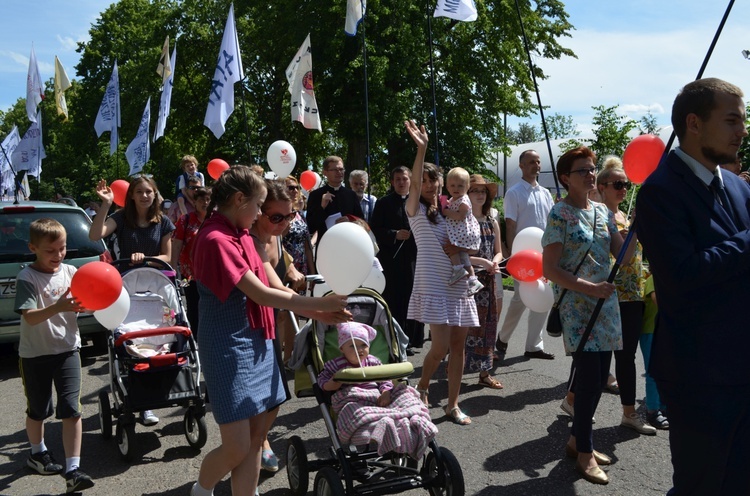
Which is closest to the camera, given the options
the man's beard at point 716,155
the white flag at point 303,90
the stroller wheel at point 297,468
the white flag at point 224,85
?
the man's beard at point 716,155

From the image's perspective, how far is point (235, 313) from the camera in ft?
11.1

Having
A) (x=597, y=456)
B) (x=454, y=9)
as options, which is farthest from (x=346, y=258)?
(x=454, y=9)

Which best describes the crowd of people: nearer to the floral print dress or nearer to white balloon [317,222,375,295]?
the floral print dress

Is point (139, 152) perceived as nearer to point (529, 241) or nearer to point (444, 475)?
point (529, 241)

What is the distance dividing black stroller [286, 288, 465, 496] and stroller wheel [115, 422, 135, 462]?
129cm

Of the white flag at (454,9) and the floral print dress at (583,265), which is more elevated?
the white flag at (454,9)

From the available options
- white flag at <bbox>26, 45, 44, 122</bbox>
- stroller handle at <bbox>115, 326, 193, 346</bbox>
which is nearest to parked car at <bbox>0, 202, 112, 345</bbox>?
stroller handle at <bbox>115, 326, 193, 346</bbox>

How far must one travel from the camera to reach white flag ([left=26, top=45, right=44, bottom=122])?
17.8m

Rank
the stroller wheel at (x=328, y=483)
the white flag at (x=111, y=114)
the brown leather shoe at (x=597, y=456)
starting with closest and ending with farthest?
the stroller wheel at (x=328, y=483), the brown leather shoe at (x=597, y=456), the white flag at (x=111, y=114)

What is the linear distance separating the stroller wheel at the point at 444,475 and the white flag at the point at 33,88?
1703 cm

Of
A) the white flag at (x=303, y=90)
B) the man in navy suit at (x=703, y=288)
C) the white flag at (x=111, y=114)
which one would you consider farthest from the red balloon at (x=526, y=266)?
the white flag at (x=111, y=114)

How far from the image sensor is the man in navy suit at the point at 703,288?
2.54 m

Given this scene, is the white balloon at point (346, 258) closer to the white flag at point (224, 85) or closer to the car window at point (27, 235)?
the car window at point (27, 235)

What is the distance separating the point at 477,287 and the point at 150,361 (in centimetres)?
262
